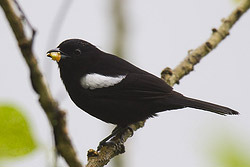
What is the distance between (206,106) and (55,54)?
151 centimetres

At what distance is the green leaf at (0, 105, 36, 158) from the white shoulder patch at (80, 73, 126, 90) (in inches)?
69.9

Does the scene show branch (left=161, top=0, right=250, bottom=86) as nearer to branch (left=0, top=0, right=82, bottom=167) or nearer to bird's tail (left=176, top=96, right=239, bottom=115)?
bird's tail (left=176, top=96, right=239, bottom=115)

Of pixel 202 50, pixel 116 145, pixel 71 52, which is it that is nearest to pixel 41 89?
pixel 116 145

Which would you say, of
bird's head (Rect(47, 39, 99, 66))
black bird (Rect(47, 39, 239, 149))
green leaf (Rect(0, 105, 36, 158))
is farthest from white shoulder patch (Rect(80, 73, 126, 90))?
green leaf (Rect(0, 105, 36, 158))

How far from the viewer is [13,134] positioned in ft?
6.22

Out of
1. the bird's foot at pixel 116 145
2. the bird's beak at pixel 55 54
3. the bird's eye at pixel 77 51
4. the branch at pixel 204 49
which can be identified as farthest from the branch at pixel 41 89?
the branch at pixel 204 49

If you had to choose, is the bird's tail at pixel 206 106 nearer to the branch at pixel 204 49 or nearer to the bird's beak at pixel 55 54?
the branch at pixel 204 49

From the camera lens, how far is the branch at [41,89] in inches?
80.2

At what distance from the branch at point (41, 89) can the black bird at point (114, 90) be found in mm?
1484

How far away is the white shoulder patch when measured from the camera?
146 inches

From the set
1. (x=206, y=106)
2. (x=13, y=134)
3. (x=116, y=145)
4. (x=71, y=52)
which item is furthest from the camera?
(x=71, y=52)

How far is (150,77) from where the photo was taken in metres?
3.74

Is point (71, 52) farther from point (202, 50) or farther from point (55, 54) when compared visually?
point (202, 50)

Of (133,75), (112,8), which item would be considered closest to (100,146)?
(133,75)
